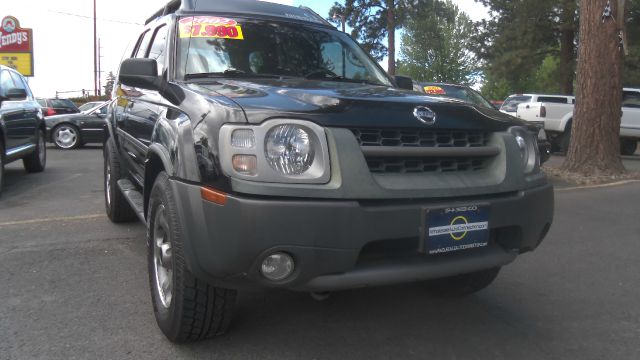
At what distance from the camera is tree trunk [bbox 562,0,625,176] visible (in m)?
9.21

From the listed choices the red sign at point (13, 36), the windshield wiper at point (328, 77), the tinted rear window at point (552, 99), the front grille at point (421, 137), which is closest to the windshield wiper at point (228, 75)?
the windshield wiper at point (328, 77)

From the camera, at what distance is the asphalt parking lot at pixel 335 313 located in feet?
9.55

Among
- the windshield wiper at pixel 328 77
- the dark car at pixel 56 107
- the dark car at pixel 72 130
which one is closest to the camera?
the windshield wiper at pixel 328 77

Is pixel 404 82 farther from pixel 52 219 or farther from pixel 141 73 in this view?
pixel 52 219

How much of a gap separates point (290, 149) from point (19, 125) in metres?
7.18

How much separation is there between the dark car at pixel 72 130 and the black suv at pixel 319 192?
1296 centimetres

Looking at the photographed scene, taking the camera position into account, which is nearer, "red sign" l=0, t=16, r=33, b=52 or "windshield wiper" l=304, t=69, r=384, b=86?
"windshield wiper" l=304, t=69, r=384, b=86

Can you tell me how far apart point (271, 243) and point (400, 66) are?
62.8 meters

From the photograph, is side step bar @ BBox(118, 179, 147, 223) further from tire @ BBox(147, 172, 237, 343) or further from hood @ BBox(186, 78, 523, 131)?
hood @ BBox(186, 78, 523, 131)

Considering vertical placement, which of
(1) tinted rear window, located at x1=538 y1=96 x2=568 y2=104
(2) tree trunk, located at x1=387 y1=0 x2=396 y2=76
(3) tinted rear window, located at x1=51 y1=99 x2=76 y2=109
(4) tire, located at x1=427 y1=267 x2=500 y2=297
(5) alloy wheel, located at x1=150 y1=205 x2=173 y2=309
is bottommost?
(4) tire, located at x1=427 y1=267 x2=500 y2=297

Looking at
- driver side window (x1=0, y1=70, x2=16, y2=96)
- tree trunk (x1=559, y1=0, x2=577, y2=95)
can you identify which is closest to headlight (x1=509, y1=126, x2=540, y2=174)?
driver side window (x1=0, y1=70, x2=16, y2=96)

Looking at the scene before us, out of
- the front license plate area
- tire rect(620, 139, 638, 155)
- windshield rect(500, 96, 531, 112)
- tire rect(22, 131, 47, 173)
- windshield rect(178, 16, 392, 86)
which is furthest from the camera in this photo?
windshield rect(500, 96, 531, 112)

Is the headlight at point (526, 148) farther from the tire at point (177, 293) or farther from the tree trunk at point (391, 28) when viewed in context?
the tree trunk at point (391, 28)

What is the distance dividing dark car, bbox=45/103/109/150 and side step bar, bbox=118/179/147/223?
11214 millimetres
